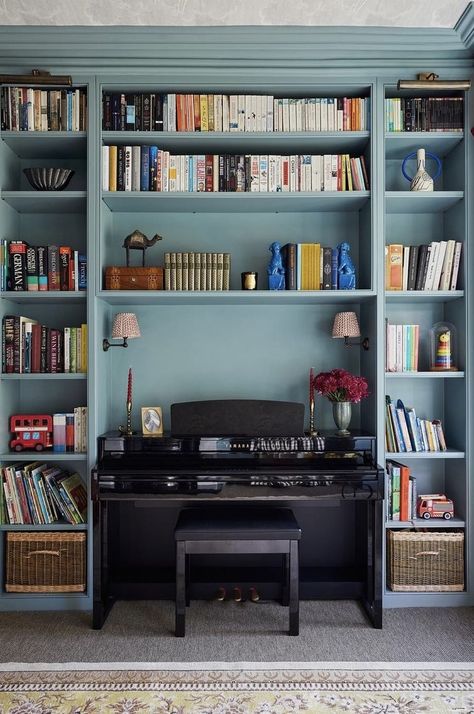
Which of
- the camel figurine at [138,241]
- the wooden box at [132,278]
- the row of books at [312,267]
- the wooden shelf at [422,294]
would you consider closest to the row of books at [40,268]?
the wooden box at [132,278]

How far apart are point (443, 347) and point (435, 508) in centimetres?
83

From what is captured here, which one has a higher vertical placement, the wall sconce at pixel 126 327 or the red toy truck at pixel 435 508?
the wall sconce at pixel 126 327

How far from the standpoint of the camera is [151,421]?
2.71 m

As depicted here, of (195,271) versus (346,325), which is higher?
(195,271)

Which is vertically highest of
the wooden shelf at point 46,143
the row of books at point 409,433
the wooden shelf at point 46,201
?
the wooden shelf at point 46,143

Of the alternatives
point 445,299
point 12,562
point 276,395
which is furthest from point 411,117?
point 12,562

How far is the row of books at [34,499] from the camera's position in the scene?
2578 millimetres

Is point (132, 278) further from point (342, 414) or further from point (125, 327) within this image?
point (342, 414)

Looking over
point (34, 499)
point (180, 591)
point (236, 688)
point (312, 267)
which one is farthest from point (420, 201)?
point (34, 499)

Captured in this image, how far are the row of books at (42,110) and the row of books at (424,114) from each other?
1.55m

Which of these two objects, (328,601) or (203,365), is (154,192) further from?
(328,601)

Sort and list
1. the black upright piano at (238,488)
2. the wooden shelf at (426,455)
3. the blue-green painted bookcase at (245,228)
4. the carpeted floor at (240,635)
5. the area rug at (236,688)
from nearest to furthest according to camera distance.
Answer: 1. the area rug at (236,688)
2. the carpeted floor at (240,635)
3. the black upright piano at (238,488)
4. the blue-green painted bookcase at (245,228)
5. the wooden shelf at (426,455)

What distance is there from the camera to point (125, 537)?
287 cm

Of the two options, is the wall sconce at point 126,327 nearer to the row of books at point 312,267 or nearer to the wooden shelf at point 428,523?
the row of books at point 312,267
